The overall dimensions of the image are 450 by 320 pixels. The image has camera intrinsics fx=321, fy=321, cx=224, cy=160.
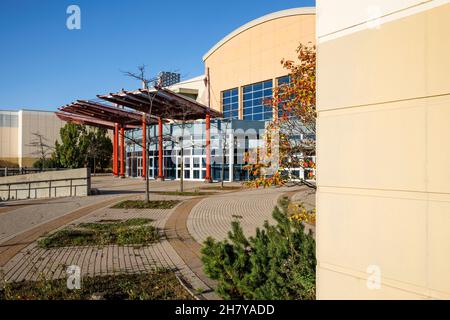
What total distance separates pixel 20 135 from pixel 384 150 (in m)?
72.5

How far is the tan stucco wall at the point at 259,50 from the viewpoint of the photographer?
33.2 meters

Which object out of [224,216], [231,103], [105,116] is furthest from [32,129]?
[224,216]

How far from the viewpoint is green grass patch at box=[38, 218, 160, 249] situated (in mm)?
8273

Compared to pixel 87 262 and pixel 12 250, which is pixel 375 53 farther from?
pixel 12 250

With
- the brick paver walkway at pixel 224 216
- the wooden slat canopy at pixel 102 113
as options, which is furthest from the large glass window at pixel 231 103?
the brick paver walkway at pixel 224 216

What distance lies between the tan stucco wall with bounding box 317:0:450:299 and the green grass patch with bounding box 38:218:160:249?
6.48m

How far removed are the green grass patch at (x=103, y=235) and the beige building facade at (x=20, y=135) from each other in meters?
59.4

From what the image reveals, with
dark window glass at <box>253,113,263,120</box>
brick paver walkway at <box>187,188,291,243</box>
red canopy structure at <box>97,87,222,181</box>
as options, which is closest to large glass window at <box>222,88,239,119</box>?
dark window glass at <box>253,113,263,120</box>

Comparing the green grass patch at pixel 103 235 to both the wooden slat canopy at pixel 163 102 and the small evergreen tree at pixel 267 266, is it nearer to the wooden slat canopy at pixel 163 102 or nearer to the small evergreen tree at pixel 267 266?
the small evergreen tree at pixel 267 266

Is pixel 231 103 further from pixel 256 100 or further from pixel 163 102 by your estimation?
pixel 163 102

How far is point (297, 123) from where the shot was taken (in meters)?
6.61

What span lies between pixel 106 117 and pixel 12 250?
33.2 metres

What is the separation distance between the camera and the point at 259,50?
37.0 metres

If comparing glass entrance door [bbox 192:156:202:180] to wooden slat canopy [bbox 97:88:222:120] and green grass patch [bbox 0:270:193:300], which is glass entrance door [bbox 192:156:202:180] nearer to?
wooden slat canopy [bbox 97:88:222:120]
